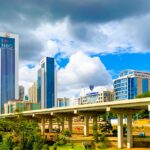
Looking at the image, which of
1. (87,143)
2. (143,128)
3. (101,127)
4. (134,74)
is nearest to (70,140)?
(87,143)

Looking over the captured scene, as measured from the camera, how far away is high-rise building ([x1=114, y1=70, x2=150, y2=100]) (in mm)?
188500

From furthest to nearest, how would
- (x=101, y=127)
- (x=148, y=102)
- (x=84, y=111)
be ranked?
(x=101, y=127)
(x=84, y=111)
(x=148, y=102)

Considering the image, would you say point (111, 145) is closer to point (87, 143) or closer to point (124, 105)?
point (87, 143)

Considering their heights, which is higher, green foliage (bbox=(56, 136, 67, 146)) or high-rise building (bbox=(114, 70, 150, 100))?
high-rise building (bbox=(114, 70, 150, 100))

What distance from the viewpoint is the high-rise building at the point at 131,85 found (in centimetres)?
18850

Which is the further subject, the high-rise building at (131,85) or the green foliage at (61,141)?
the high-rise building at (131,85)

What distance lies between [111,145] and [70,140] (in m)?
8.86

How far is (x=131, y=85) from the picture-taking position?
620 ft

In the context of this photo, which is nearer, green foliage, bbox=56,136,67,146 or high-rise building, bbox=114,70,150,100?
green foliage, bbox=56,136,67,146

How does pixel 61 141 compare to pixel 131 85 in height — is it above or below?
below

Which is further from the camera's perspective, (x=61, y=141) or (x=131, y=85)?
(x=131, y=85)

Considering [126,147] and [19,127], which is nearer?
[126,147]

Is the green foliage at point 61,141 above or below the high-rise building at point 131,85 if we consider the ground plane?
below

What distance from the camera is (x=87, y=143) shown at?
227ft
